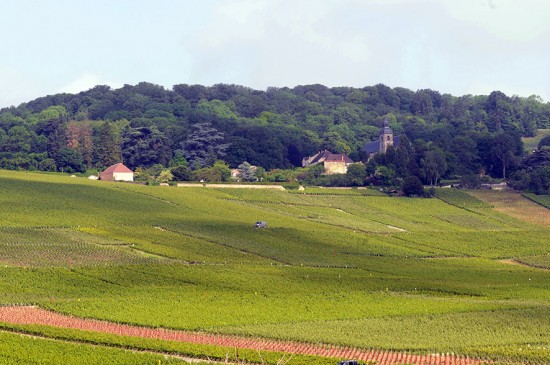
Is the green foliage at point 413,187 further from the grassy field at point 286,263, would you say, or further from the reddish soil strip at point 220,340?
the reddish soil strip at point 220,340

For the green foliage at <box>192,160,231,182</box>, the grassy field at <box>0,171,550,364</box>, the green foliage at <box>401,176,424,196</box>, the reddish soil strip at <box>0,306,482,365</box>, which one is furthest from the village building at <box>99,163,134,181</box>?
the reddish soil strip at <box>0,306,482,365</box>

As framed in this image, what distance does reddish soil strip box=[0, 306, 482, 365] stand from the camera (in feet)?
177

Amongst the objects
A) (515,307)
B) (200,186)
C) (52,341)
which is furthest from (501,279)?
(200,186)

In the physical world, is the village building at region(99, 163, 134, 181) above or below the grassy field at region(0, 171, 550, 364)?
above

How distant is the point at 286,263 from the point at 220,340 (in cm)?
4181

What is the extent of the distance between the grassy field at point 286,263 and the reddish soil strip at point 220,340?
1.36 meters

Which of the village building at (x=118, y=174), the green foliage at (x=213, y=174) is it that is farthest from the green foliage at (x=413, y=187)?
the village building at (x=118, y=174)

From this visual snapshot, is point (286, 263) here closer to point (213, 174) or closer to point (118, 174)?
point (118, 174)

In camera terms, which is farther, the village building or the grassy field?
the village building

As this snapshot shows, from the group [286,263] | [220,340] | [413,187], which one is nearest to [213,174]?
[413,187]

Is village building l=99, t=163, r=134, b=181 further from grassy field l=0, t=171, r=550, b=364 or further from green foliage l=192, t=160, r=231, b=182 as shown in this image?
grassy field l=0, t=171, r=550, b=364

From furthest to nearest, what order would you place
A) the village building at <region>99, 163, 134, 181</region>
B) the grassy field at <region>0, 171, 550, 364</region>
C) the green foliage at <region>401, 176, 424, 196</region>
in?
the village building at <region>99, 163, 134, 181</region> → the green foliage at <region>401, 176, 424, 196</region> → the grassy field at <region>0, 171, 550, 364</region>

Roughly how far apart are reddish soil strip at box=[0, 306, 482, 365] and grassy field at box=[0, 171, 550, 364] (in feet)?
4.46

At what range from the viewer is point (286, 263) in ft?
332
